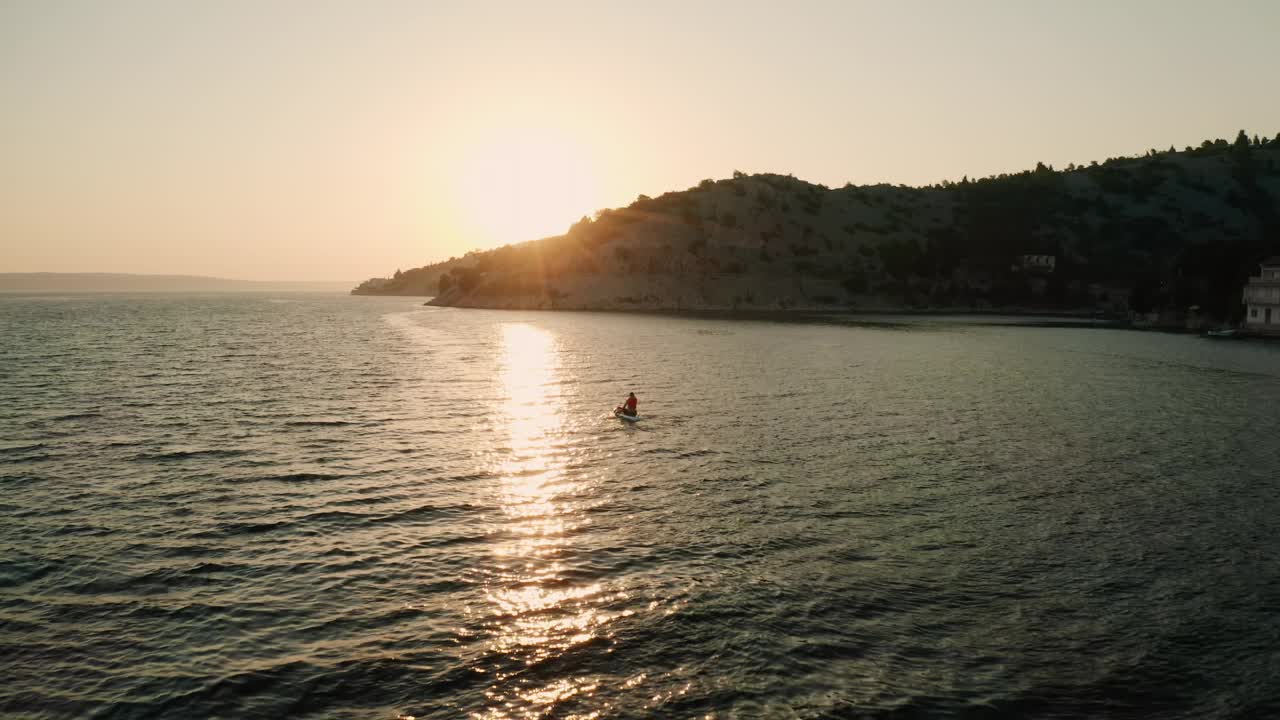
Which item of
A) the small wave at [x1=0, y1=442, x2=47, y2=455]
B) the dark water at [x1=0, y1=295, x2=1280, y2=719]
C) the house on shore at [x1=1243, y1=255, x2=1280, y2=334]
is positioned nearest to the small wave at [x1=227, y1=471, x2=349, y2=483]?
the dark water at [x1=0, y1=295, x2=1280, y2=719]

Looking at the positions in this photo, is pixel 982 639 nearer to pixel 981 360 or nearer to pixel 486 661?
pixel 486 661

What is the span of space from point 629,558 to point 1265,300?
521 feet

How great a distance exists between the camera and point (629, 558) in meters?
23.3

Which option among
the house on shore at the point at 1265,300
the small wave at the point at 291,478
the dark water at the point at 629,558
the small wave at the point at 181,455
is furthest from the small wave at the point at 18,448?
the house on shore at the point at 1265,300

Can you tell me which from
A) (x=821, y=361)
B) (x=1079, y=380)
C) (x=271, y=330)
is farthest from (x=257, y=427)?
(x=271, y=330)

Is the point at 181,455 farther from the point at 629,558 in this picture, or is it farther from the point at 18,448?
the point at 629,558

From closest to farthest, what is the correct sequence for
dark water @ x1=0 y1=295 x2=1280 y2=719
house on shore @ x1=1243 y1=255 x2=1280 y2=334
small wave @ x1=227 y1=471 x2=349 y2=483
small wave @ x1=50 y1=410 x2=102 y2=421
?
dark water @ x1=0 y1=295 x2=1280 y2=719 → small wave @ x1=227 y1=471 x2=349 y2=483 → small wave @ x1=50 y1=410 x2=102 y2=421 → house on shore @ x1=1243 y1=255 x2=1280 y2=334

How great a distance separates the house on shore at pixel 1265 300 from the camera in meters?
130

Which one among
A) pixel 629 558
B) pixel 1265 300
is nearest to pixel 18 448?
pixel 629 558

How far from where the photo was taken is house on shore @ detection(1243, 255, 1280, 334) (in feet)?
428

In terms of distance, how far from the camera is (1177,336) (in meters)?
136

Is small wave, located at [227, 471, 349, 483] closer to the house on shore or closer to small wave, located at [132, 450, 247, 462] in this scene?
small wave, located at [132, 450, 247, 462]

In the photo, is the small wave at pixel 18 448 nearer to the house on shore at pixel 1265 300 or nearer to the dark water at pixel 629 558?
the dark water at pixel 629 558

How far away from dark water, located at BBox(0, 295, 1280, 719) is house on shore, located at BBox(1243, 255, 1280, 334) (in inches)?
3949
